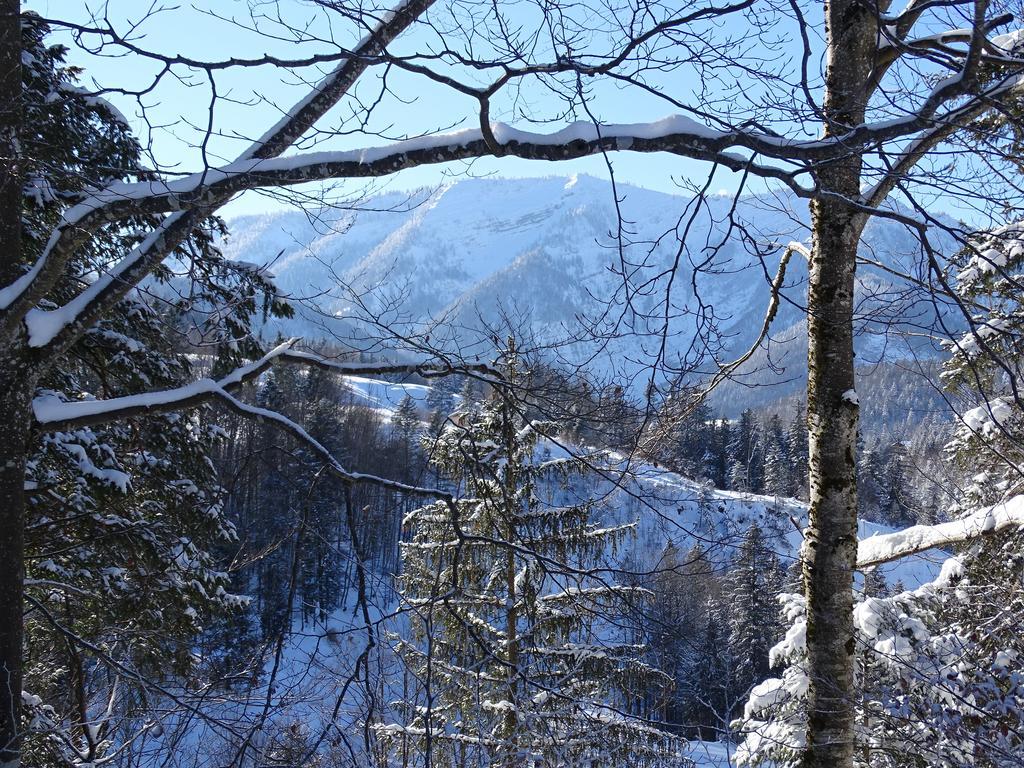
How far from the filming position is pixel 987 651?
4.61 metres

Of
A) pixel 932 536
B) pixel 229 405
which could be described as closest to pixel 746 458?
pixel 932 536

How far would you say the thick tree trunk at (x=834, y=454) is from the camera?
317cm

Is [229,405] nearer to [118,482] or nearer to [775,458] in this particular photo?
[118,482]

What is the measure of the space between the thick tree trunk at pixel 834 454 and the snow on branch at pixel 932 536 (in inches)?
22.9

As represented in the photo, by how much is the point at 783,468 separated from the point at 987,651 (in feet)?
121

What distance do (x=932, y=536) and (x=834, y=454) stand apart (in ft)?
3.14

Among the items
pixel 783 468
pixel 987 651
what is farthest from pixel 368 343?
pixel 783 468

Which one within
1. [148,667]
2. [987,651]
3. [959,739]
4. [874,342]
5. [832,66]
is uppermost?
[832,66]

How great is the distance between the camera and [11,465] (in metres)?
3.27

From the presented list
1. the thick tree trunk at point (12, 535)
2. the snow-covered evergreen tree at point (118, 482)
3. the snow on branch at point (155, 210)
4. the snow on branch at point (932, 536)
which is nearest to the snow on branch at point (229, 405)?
the thick tree trunk at point (12, 535)

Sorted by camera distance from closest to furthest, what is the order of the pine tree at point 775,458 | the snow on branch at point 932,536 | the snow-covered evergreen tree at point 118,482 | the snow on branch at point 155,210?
the snow on branch at point 155,210 < the snow on branch at point 932,536 < the snow-covered evergreen tree at point 118,482 < the pine tree at point 775,458

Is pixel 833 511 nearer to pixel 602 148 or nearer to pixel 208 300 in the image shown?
pixel 602 148

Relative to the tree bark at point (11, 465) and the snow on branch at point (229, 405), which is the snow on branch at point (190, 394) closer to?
the snow on branch at point (229, 405)

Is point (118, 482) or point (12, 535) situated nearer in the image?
point (12, 535)
